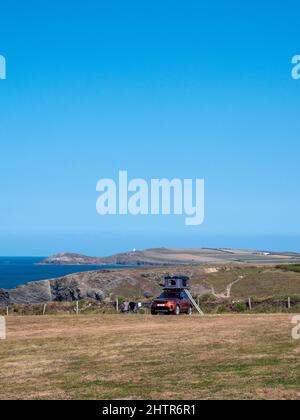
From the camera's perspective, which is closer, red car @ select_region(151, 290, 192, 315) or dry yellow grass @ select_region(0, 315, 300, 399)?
dry yellow grass @ select_region(0, 315, 300, 399)

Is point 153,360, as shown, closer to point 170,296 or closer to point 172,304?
point 172,304

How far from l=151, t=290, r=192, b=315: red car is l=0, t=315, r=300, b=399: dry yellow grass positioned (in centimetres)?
656

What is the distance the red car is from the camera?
39719 mm

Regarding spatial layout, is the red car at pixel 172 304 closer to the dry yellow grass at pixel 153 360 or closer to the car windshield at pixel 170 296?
the car windshield at pixel 170 296

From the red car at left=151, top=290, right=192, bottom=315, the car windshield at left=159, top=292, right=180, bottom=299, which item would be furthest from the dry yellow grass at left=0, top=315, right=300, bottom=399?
the car windshield at left=159, top=292, right=180, bottom=299

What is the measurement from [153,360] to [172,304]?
18974 millimetres

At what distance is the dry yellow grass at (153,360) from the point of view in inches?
621

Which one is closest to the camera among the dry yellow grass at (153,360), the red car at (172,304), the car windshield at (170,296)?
the dry yellow grass at (153,360)

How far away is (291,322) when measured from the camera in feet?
100

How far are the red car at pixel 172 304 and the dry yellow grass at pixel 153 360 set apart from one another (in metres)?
6.56

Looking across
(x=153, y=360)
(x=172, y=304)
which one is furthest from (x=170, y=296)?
(x=153, y=360)

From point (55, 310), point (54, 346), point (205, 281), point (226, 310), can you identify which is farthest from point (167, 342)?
point (205, 281)

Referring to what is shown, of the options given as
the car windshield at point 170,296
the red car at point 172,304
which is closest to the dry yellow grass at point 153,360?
the red car at point 172,304

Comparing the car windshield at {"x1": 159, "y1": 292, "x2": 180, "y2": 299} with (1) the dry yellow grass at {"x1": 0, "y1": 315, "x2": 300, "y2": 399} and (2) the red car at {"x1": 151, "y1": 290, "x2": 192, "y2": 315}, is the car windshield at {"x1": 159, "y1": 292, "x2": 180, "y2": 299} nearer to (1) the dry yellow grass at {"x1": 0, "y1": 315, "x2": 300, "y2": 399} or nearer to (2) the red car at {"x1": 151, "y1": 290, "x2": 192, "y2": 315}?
(2) the red car at {"x1": 151, "y1": 290, "x2": 192, "y2": 315}
